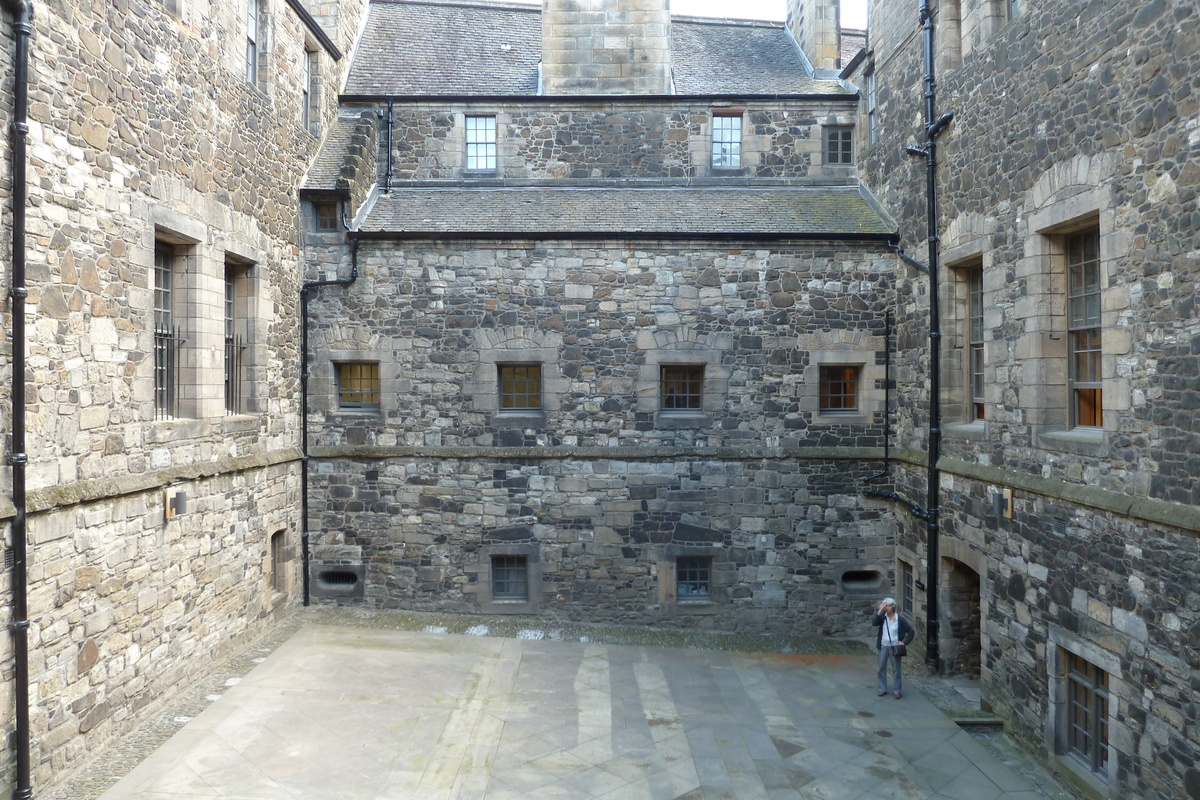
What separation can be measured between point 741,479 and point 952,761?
477 centimetres

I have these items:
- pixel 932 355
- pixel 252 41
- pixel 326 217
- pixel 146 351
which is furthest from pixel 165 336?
pixel 932 355

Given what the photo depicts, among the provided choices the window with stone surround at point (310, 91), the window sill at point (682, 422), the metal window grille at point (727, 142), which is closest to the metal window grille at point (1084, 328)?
the window sill at point (682, 422)

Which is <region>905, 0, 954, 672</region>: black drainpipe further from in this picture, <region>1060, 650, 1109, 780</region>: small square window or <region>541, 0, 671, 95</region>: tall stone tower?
<region>541, 0, 671, 95</region>: tall stone tower

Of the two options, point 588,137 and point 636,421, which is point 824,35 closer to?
point 588,137

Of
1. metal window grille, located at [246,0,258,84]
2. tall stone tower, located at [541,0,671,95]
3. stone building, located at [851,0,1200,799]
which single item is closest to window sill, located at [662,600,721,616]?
stone building, located at [851,0,1200,799]

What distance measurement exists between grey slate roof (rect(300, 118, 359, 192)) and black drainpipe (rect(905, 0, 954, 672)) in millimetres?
8202

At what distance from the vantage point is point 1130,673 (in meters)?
6.50

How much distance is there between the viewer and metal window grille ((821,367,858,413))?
38.9ft

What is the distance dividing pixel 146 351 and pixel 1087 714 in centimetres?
970

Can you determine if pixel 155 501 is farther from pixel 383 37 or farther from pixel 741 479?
pixel 383 37

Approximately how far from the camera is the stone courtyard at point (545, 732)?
277 inches

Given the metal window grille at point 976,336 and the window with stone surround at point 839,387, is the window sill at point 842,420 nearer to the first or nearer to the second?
the window with stone surround at point 839,387

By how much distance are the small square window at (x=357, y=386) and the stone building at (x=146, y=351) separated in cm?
74

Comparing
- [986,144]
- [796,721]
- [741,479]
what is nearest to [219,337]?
[741,479]
